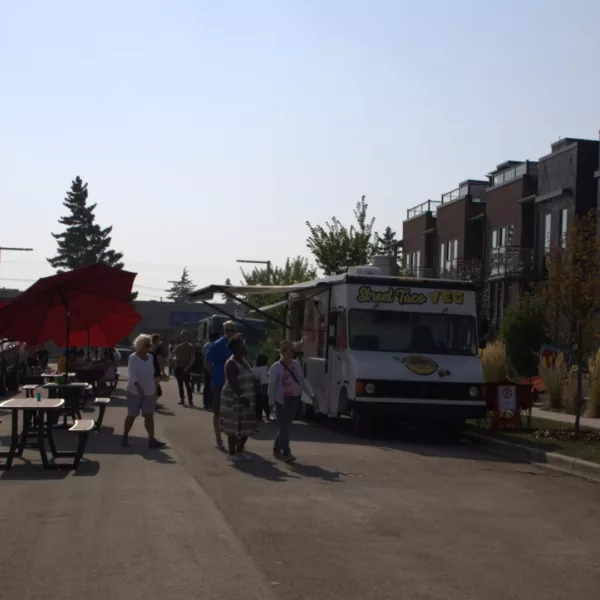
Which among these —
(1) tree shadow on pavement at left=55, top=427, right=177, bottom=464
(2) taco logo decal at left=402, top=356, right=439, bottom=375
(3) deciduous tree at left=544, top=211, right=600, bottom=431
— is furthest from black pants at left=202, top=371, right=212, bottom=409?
(3) deciduous tree at left=544, top=211, right=600, bottom=431

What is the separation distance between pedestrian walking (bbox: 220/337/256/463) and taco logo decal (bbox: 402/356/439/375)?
12.7 feet

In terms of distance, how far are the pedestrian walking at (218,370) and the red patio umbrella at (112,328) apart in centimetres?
216

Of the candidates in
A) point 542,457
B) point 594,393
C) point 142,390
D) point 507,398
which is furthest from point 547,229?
point 142,390

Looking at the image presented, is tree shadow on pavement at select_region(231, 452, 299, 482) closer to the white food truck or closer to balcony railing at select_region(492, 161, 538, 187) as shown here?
the white food truck

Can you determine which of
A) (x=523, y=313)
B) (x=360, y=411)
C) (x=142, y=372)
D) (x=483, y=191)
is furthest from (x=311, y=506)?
(x=483, y=191)

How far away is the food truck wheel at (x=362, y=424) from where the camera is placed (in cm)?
1611

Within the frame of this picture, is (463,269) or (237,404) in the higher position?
(463,269)

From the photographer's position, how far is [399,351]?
16625 mm

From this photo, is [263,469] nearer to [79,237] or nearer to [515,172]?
[515,172]

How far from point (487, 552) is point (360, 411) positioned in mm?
8297

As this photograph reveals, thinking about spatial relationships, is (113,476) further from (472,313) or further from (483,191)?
(483,191)

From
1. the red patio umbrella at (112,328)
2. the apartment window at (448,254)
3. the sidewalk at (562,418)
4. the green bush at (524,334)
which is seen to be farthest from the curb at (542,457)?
the apartment window at (448,254)

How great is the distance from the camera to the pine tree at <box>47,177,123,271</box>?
89375 millimetres

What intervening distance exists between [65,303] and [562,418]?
412 inches
